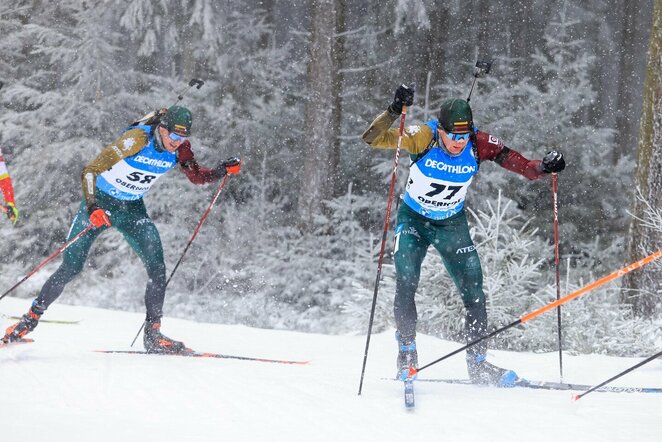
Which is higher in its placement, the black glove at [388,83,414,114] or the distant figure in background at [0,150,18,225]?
the black glove at [388,83,414,114]

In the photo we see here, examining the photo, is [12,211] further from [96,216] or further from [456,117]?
[456,117]

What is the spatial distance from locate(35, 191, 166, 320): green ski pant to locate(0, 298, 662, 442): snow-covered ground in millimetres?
574

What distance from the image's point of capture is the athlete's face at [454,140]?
187 inches

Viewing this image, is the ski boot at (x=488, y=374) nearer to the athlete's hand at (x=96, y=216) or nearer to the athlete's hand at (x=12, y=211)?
the athlete's hand at (x=96, y=216)

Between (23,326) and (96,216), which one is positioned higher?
(96,216)

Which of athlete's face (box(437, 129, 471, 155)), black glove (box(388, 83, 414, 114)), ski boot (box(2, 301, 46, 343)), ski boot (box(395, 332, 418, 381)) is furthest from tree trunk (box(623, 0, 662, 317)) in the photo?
ski boot (box(2, 301, 46, 343))

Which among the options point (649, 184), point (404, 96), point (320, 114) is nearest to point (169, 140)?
point (404, 96)

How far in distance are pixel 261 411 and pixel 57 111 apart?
12.9m

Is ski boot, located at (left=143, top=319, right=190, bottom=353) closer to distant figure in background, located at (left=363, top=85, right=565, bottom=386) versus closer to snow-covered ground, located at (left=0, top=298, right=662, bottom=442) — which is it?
snow-covered ground, located at (left=0, top=298, right=662, bottom=442)

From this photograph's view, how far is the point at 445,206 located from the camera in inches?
199

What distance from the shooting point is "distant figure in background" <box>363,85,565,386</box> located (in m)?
4.73

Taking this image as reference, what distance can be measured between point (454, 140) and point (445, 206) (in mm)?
529

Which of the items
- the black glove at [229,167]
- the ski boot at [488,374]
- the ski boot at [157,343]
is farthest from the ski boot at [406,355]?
the black glove at [229,167]

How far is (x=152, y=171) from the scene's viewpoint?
5949 millimetres
